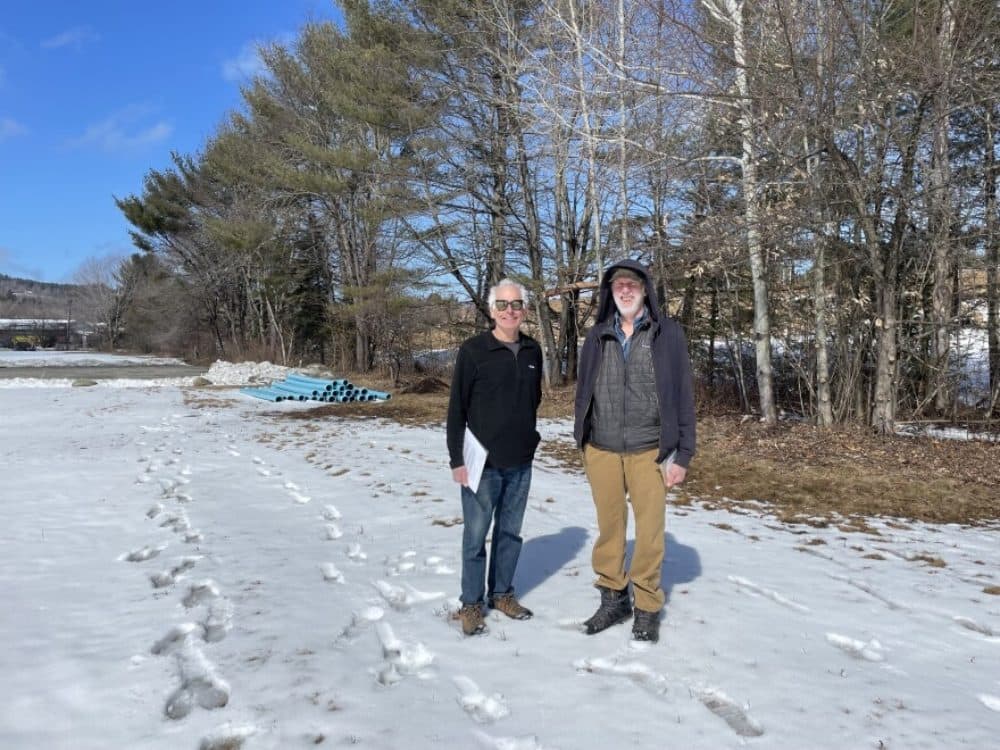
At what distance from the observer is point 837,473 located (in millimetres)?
7102

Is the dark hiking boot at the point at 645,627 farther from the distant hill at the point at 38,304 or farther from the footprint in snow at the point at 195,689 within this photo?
the distant hill at the point at 38,304

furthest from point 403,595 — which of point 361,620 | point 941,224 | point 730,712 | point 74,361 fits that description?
point 74,361

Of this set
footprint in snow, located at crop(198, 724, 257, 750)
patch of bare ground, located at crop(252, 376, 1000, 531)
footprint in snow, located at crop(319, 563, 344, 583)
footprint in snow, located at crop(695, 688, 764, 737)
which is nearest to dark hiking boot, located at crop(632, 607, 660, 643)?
footprint in snow, located at crop(695, 688, 764, 737)

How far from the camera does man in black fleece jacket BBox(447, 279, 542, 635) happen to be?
3.08 meters

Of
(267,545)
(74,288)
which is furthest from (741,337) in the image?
(74,288)

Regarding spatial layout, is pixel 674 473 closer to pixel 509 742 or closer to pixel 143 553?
pixel 509 742

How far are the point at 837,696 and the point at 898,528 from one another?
3.23 meters

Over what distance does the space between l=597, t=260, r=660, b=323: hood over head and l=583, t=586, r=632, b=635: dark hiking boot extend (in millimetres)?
1359

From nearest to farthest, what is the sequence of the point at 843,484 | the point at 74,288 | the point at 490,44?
1. the point at 843,484
2. the point at 490,44
3. the point at 74,288

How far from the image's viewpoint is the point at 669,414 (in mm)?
2924

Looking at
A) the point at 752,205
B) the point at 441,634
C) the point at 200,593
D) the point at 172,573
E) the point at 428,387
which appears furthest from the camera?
the point at 428,387

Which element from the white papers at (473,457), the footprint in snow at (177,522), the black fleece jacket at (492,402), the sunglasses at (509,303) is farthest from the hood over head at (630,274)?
the footprint in snow at (177,522)

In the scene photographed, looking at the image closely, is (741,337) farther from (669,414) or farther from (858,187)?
(669,414)

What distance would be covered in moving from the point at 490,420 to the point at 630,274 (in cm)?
96
